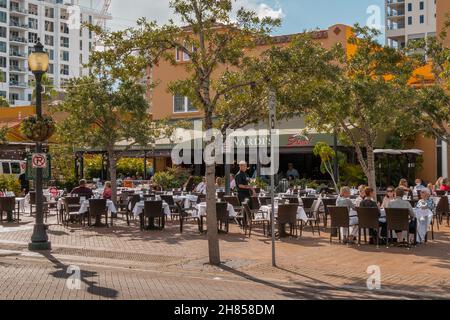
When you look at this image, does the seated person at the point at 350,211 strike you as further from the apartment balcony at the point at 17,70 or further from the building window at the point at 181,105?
the apartment balcony at the point at 17,70

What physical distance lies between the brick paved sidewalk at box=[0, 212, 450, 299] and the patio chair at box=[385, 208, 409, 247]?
20.3 inches

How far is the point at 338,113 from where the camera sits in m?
17.4

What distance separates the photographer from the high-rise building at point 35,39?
99188mm

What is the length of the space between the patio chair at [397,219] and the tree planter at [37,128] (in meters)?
8.12

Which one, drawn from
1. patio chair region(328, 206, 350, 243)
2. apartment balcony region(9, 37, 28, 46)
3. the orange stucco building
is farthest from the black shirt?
apartment balcony region(9, 37, 28, 46)

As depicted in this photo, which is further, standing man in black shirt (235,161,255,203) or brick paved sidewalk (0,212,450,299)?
standing man in black shirt (235,161,255,203)

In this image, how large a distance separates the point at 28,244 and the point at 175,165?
1978 cm

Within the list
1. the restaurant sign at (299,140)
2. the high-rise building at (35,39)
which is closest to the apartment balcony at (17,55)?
the high-rise building at (35,39)

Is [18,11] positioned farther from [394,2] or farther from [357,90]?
[357,90]

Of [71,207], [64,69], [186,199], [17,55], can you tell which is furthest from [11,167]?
[64,69]

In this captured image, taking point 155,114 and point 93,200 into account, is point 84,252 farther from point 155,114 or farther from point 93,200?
point 155,114

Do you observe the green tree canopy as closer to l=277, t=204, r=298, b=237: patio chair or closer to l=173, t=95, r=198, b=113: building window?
l=277, t=204, r=298, b=237: patio chair

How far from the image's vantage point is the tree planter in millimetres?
14484
